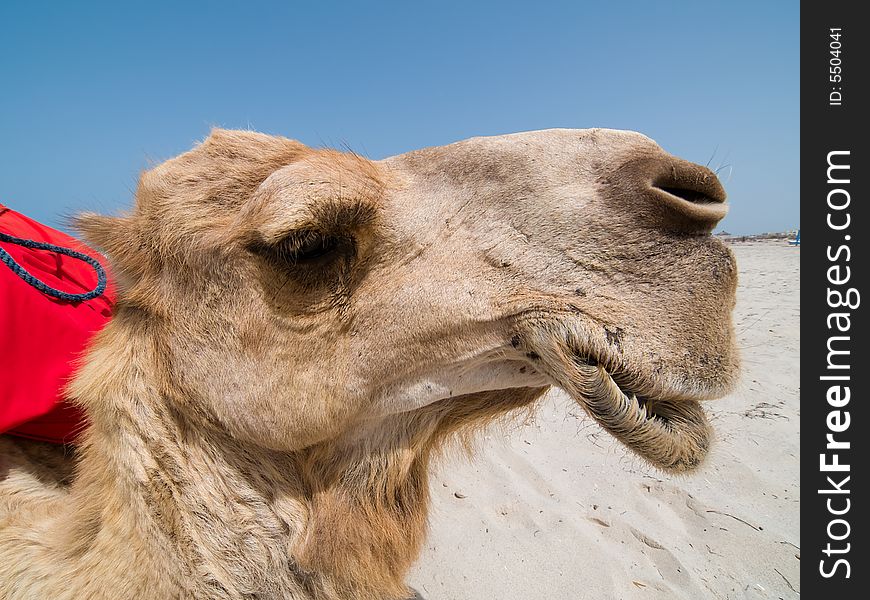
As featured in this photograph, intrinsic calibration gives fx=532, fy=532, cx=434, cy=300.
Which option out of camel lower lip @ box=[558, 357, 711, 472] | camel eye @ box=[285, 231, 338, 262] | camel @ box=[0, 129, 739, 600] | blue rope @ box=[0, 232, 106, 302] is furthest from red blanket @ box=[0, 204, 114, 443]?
camel lower lip @ box=[558, 357, 711, 472]

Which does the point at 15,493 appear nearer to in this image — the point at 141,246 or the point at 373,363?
the point at 141,246

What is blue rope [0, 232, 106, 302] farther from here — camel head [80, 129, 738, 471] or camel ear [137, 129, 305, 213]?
camel ear [137, 129, 305, 213]

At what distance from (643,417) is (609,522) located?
8.45ft

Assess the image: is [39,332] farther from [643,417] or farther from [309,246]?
[643,417]

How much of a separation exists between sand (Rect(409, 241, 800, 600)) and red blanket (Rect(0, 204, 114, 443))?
5.00 feet

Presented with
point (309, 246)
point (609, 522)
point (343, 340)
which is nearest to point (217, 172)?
point (309, 246)

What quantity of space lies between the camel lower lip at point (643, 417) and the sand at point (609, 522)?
2.51 ft

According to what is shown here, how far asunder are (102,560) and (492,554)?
2342 millimetres

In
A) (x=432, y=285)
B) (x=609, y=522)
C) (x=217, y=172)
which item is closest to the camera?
(x=432, y=285)

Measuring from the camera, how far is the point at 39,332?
1.86 meters

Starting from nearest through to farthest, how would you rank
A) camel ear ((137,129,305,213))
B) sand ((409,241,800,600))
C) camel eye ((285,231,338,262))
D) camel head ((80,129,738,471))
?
camel head ((80,129,738,471)) → camel eye ((285,231,338,262)) → camel ear ((137,129,305,213)) → sand ((409,241,800,600))

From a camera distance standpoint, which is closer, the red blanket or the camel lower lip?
the camel lower lip

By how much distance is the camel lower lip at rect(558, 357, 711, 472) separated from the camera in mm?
1328

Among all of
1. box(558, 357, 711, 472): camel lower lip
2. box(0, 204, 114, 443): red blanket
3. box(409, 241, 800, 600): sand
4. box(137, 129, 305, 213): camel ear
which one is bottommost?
box(409, 241, 800, 600): sand
